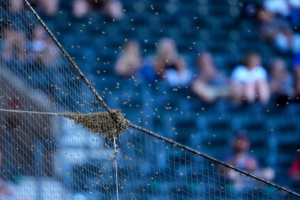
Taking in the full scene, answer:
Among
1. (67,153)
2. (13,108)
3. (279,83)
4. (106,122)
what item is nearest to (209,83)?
(279,83)

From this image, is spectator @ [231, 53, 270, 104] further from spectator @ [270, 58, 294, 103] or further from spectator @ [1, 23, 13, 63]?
spectator @ [1, 23, 13, 63]

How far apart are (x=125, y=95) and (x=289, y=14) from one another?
1377mm

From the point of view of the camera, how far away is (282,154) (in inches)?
87.0

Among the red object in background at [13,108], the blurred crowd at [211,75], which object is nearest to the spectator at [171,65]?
the blurred crowd at [211,75]

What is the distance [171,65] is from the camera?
2.20 metres

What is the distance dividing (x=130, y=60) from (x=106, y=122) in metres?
0.61

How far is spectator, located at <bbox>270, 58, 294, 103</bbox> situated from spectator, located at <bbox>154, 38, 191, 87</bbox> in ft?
2.07

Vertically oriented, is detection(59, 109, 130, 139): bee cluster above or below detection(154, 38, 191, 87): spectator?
below

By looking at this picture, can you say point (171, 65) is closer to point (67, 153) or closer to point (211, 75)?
point (211, 75)

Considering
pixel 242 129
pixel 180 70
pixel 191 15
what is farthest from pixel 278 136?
pixel 191 15

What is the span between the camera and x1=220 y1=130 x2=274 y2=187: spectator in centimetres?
219

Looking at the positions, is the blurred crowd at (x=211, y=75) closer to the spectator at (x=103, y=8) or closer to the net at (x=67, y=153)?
the spectator at (x=103, y=8)

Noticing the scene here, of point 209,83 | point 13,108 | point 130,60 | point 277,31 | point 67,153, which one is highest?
point 277,31

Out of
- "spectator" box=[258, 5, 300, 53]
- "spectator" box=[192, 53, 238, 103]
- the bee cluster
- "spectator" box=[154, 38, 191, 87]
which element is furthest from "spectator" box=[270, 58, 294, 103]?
the bee cluster
